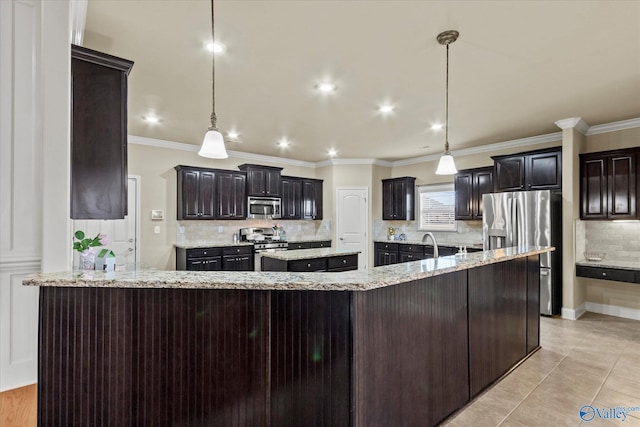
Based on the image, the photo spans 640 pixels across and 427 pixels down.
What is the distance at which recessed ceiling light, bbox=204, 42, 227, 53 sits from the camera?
251 centimetres

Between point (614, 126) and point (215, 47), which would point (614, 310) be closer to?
point (614, 126)

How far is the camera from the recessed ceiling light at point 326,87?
3.26m

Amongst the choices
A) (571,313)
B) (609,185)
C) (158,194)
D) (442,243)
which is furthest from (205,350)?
(442,243)

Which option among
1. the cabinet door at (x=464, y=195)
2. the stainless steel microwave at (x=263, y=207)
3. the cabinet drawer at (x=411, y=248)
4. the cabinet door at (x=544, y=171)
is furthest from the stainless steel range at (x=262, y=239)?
the cabinet door at (x=544, y=171)

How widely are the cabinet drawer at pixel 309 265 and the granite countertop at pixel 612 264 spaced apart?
3439 mm

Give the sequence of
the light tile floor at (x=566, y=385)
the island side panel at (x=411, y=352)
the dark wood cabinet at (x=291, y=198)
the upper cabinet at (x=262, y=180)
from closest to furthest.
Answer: the island side panel at (x=411, y=352), the light tile floor at (x=566, y=385), the upper cabinet at (x=262, y=180), the dark wood cabinet at (x=291, y=198)

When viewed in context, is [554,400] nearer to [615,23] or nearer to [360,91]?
[615,23]

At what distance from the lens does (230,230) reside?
6359 mm

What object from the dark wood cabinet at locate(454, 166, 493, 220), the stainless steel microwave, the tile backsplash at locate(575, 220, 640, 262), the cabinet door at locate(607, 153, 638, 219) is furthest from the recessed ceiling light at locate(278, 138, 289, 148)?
the cabinet door at locate(607, 153, 638, 219)

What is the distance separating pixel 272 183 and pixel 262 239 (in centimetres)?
115

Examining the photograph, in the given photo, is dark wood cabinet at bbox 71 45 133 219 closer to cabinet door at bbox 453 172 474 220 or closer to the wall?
the wall

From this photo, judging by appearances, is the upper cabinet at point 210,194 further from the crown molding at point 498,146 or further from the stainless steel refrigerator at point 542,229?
the stainless steel refrigerator at point 542,229

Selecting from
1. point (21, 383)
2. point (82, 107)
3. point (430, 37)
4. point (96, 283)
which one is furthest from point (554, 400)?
point (82, 107)

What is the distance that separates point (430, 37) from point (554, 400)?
113 inches
